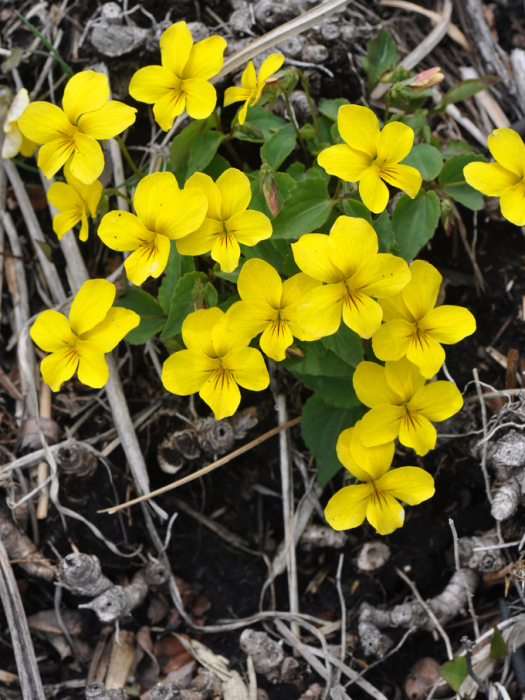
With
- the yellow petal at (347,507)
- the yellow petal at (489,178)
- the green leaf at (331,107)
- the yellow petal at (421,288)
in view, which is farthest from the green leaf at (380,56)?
the yellow petal at (347,507)

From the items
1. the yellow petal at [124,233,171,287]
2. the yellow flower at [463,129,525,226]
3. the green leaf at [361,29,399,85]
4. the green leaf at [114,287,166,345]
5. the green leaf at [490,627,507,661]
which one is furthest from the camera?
the green leaf at [361,29,399,85]

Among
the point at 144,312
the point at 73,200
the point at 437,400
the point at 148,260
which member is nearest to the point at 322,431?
the point at 437,400

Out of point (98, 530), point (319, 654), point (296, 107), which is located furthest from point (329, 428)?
point (296, 107)

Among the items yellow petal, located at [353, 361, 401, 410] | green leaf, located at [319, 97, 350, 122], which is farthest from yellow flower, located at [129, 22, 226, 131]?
yellow petal, located at [353, 361, 401, 410]

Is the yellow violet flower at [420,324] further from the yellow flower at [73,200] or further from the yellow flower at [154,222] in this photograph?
the yellow flower at [73,200]

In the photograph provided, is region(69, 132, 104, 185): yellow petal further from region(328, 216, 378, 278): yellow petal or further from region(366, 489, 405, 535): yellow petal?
region(366, 489, 405, 535): yellow petal
